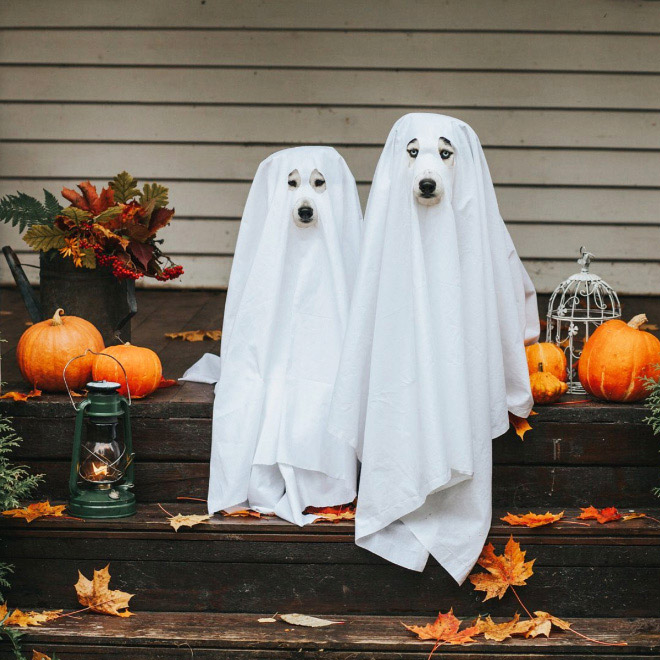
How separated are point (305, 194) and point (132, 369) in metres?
0.87

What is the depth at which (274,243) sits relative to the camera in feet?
11.2

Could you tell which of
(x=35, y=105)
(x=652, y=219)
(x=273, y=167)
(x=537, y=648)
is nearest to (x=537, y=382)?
(x=537, y=648)

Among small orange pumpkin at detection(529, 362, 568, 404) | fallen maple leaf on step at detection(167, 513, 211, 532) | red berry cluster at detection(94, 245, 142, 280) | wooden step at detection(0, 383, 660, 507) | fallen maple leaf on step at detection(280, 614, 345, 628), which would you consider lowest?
fallen maple leaf on step at detection(280, 614, 345, 628)

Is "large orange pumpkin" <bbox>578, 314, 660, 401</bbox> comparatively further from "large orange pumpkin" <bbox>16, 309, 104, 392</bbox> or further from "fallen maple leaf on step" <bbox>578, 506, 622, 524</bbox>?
"large orange pumpkin" <bbox>16, 309, 104, 392</bbox>

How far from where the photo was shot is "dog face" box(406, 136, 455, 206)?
3.08m

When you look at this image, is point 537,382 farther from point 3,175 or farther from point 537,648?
point 3,175

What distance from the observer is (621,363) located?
340cm

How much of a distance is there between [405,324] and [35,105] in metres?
3.76

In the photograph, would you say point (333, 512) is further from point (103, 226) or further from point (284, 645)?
point (103, 226)

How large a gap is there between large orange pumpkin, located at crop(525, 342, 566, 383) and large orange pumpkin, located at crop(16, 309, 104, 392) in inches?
63.2

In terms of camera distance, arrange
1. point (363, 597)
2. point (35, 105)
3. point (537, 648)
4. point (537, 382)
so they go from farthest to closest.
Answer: point (35, 105) → point (537, 382) → point (363, 597) → point (537, 648)

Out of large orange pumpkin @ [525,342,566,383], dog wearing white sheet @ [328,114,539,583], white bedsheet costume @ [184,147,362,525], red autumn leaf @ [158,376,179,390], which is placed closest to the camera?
dog wearing white sheet @ [328,114,539,583]

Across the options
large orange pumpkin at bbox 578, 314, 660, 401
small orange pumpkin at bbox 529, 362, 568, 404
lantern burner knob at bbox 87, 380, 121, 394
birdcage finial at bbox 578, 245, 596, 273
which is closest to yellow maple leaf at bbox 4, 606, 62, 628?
lantern burner knob at bbox 87, 380, 121, 394

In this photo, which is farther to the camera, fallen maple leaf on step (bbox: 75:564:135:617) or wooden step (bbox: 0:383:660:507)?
wooden step (bbox: 0:383:660:507)
